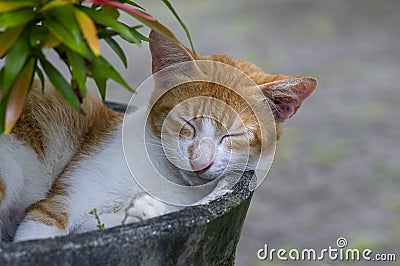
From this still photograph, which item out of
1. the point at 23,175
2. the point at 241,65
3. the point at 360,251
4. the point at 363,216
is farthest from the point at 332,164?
the point at 23,175

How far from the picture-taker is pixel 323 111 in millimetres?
2854

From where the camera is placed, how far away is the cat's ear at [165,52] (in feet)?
3.52

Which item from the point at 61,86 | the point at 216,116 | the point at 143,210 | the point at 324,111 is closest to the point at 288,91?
the point at 216,116

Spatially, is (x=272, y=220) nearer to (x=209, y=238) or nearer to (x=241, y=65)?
(x=241, y=65)

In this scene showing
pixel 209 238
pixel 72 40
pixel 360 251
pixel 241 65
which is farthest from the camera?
pixel 360 251

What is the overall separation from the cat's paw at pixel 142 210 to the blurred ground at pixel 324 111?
43.5 inches

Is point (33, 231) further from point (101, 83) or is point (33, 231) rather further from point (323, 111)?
point (323, 111)

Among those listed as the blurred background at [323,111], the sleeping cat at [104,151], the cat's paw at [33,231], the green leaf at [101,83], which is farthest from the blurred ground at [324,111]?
the green leaf at [101,83]

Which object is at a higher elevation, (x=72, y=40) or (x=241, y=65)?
(x=241, y=65)

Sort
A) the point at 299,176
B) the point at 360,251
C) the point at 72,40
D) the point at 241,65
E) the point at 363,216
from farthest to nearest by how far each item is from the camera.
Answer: the point at 299,176, the point at 363,216, the point at 360,251, the point at 241,65, the point at 72,40

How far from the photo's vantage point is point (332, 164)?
8.14ft

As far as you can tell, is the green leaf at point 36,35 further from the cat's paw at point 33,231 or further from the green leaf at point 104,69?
the cat's paw at point 33,231

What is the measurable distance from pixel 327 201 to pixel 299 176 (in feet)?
0.56

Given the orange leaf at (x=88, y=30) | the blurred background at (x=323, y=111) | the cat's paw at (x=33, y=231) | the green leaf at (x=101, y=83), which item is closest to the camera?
the orange leaf at (x=88, y=30)
